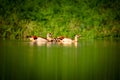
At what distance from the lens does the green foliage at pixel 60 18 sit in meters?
36.0

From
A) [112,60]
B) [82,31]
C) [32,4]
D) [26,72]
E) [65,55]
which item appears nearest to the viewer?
[26,72]

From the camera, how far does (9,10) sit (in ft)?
127

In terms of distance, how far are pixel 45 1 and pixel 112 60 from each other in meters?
24.4

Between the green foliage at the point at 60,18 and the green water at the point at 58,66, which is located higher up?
the green foliage at the point at 60,18

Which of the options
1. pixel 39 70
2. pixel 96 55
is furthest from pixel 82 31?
pixel 39 70

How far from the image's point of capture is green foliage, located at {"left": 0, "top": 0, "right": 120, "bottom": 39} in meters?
36.0

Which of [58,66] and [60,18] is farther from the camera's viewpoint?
[60,18]

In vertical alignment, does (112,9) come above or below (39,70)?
above

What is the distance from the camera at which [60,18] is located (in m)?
38.4

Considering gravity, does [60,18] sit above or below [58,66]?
above

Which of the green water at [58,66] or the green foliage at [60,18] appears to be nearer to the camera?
the green water at [58,66]

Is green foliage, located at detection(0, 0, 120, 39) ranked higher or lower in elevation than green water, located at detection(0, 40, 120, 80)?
higher

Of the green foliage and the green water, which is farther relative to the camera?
the green foliage

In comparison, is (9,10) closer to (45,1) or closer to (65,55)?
(45,1)
